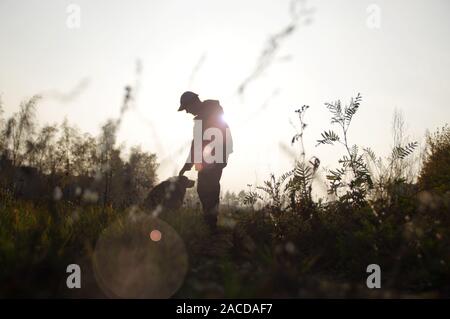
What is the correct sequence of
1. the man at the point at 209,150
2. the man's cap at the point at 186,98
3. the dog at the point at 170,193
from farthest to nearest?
1. the dog at the point at 170,193
2. the man's cap at the point at 186,98
3. the man at the point at 209,150

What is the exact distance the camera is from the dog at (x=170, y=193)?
7.30 m

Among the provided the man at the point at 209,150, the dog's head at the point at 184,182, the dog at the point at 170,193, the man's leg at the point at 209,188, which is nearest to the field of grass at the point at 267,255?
the man's leg at the point at 209,188

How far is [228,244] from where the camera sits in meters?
5.00

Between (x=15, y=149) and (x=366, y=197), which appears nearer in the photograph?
(x=15, y=149)

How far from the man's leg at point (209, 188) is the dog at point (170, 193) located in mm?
1040

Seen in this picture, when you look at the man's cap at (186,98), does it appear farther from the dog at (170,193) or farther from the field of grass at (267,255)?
the field of grass at (267,255)
